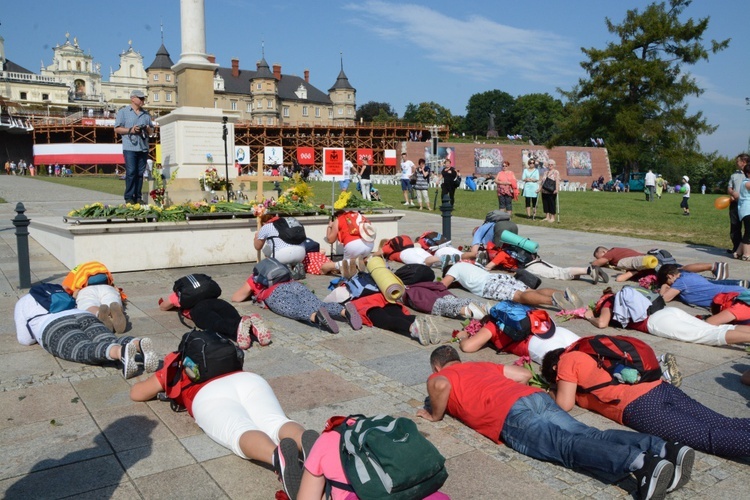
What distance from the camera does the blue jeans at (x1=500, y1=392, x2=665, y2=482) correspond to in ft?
11.1

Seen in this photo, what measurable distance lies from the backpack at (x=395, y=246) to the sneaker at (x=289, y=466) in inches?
296

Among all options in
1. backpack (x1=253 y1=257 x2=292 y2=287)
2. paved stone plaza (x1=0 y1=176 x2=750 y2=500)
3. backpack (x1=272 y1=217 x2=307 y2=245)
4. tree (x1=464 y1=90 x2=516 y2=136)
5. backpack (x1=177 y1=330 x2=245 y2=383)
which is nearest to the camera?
paved stone plaza (x1=0 y1=176 x2=750 y2=500)

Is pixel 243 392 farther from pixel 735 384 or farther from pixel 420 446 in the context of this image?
pixel 735 384

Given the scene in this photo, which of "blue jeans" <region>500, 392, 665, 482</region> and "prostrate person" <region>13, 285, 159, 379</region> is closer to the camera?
"blue jeans" <region>500, 392, 665, 482</region>

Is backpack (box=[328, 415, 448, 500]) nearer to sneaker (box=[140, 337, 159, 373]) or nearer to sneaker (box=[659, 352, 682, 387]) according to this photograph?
sneaker (box=[659, 352, 682, 387])

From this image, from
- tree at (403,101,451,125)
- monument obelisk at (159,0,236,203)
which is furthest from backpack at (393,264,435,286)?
tree at (403,101,451,125)

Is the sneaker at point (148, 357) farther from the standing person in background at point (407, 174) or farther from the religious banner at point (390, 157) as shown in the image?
the religious banner at point (390, 157)

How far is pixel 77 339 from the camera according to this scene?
5457 mm

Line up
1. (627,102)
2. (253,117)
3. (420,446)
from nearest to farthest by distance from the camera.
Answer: (420,446), (627,102), (253,117)

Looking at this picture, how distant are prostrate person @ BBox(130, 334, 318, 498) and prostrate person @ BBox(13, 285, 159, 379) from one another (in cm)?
75

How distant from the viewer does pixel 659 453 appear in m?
3.38

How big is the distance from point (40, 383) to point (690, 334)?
5.98m

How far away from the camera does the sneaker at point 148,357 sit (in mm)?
5062

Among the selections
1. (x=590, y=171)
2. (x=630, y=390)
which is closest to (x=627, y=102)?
(x=590, y=171)
